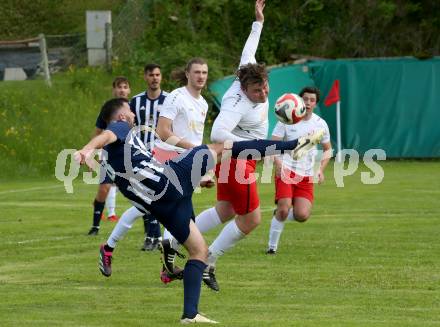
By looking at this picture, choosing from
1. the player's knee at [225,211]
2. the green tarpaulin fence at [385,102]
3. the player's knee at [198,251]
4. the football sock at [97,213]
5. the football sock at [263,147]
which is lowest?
the green tarpaulin fence at [385,102]

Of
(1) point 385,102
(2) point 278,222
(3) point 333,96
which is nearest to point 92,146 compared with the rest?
(2) point 278,222

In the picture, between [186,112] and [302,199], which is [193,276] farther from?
[302,199]

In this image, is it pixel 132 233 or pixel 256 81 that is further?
pixel 132 233

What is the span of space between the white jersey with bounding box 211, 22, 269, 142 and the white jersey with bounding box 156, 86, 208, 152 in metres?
1.29

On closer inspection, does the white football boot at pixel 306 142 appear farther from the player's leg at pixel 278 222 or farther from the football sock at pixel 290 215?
the football sock at pixel 290 215

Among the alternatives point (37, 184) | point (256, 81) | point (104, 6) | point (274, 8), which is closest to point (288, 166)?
point (256, 81)

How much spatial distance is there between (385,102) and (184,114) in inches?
807

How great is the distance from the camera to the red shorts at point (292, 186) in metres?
13.2

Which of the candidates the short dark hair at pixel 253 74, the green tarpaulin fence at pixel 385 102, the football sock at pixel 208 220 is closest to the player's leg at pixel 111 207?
the football sock at pixel 208 220

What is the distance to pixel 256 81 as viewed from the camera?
10.1 m

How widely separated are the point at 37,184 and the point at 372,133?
1100 centimetres

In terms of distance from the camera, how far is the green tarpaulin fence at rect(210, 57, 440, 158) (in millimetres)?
31391

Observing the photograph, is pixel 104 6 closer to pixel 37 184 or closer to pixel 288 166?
pixel 37 184

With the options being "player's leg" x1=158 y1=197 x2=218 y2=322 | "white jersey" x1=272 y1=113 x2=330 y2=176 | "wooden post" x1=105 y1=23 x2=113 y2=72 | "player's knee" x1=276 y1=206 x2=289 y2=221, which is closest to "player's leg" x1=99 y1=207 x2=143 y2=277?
"player's knee" x1=276 y1=206 x2=289 y2=221
